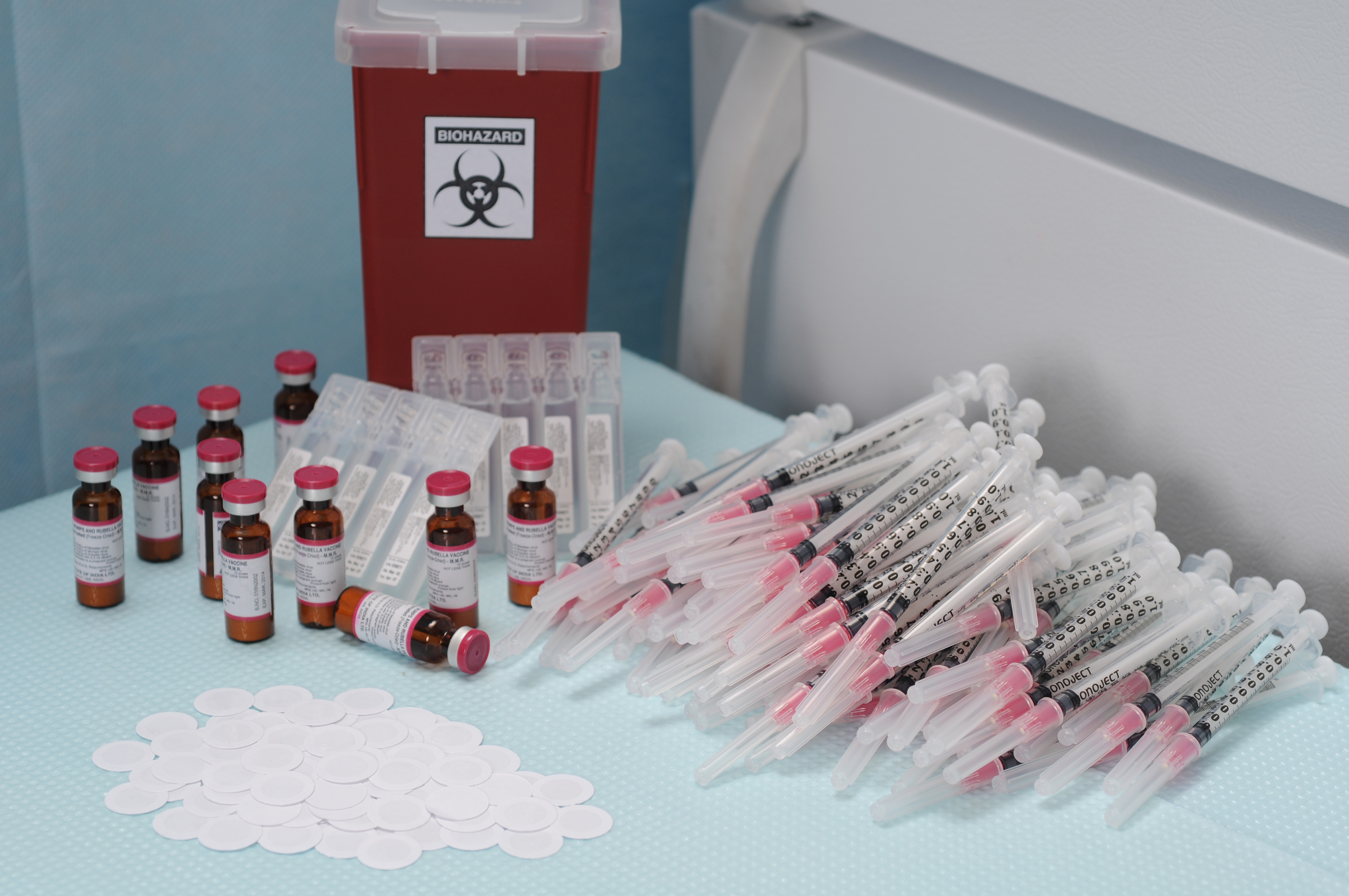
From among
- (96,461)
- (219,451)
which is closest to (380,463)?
(219,451)

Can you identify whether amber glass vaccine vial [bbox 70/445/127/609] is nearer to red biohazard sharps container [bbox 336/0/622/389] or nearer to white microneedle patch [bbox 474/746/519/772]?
red biohazard sharps container [bbox 336/0/622/389]

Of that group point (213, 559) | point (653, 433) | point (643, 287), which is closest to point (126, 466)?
point (213, 559)

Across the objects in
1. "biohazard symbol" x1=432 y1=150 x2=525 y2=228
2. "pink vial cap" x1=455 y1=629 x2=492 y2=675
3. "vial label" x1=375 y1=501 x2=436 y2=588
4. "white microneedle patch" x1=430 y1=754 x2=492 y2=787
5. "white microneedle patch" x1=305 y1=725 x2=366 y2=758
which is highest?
"biohazard symbol" x1=432 y1=150 x2=525 y2=228

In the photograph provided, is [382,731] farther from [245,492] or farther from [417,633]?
[245,492]

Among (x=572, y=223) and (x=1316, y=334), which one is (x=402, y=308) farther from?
(x=1316, y=334)

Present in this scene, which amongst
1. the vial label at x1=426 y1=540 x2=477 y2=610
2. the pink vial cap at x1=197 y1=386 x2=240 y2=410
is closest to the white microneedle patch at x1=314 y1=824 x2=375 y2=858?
the vial label at x1=426 y1=540 x2=477 y2=610

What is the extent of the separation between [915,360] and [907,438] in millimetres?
303

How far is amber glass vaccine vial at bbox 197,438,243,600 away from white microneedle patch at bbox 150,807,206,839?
0.31 metres

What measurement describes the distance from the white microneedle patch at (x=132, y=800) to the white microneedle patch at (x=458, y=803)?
0.75 feet

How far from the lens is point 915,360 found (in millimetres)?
1747

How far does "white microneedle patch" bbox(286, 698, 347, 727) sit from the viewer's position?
47.4 inches

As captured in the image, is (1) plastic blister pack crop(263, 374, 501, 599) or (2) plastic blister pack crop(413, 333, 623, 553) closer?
(1) plastic blister pack crop(263, 374, 501, 599)

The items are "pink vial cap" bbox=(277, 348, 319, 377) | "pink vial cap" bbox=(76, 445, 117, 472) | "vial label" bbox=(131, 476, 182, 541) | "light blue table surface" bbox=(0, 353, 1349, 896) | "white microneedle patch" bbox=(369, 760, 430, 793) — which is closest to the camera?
"light blue table surface" bbox=(0, 353, 1349, 896)

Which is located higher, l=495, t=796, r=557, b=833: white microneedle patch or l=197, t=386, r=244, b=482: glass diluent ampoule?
l=197, t=386, r=244, b=482: glass diluent ampoule
